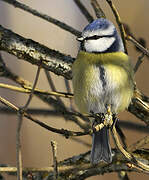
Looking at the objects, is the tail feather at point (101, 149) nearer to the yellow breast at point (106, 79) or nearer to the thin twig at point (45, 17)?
the yellow breast at point (106, 79)

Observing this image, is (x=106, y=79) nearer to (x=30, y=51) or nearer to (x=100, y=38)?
(x=100, y=38)

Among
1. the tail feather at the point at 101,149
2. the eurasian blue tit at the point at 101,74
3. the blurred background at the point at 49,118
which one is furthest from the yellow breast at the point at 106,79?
the blurred background at the point at 49,118

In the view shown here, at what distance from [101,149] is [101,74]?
0.30m

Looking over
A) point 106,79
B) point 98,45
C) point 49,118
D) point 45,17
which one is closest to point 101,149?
point 106,79

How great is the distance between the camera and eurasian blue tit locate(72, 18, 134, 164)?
5.11 ft

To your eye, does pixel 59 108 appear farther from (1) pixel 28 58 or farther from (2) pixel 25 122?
(2) pixel 25 122

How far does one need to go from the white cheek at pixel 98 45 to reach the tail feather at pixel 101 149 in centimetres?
35

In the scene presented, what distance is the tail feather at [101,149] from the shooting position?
4.54 feet

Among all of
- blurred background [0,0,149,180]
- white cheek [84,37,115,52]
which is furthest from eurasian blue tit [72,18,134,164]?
blurred background [0,0,149,180]

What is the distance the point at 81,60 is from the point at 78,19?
93.7 inches

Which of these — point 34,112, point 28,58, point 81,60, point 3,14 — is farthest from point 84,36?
point 3,14

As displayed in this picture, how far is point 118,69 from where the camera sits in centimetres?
157

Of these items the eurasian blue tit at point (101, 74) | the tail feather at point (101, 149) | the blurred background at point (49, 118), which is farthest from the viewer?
the blurred background at point (49, 118)

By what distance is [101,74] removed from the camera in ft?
5.09
